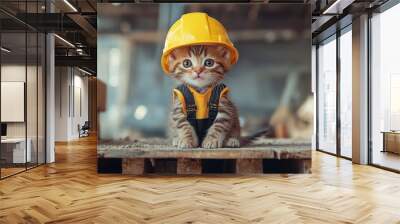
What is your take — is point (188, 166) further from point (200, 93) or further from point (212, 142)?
point (200, 93)

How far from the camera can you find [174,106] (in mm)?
6125

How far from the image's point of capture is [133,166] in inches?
246

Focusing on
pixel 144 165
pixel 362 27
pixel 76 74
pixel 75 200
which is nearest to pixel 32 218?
pixel 75 200

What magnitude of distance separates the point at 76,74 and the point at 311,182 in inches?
514

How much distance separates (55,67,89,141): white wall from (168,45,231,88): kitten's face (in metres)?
9.86

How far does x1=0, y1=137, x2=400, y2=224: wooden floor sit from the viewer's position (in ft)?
12.2

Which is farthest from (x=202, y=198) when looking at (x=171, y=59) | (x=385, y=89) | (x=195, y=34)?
(x=385, y=89)

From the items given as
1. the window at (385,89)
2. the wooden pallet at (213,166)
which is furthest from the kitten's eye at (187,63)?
the window at (385,89)

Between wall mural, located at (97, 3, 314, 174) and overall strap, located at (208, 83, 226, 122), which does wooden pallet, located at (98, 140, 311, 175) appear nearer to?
wall mural, located at (97, 3, 314, 174)

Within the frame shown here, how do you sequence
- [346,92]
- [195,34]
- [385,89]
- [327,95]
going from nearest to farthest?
[195,34] < [385,89] < [346,92] < [327,95]

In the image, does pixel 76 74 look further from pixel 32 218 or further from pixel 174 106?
pixel 32 218

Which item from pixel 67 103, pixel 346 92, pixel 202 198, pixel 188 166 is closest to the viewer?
pixel 202 198

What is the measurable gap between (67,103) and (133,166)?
9590 millimetres

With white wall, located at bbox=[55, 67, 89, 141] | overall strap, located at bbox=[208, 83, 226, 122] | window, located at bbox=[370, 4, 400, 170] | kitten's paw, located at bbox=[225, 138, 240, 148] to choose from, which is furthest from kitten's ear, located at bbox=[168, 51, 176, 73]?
white wall, located at bbox=[55, 67, 89, 141]
